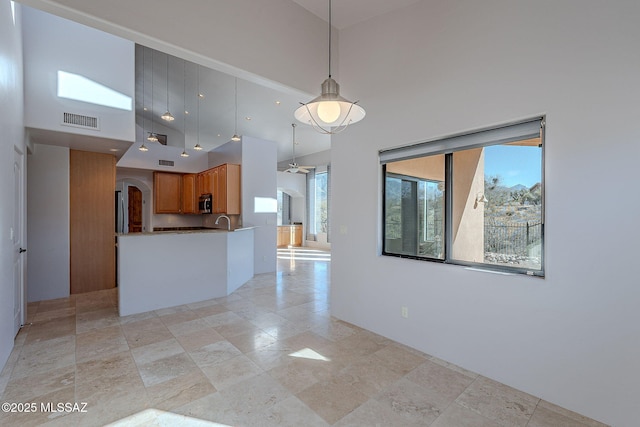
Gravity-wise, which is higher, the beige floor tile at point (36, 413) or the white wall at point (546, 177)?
the white wall at point (546, 177)

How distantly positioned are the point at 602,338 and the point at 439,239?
132cm

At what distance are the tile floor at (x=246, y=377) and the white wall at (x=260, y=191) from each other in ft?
9.08

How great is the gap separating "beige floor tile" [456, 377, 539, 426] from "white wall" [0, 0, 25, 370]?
3.94 metres

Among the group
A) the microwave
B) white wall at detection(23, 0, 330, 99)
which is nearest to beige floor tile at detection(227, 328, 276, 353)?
white wall at detection(23, 0, 330, 99)

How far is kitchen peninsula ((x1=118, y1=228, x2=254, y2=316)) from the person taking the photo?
3.90 metres

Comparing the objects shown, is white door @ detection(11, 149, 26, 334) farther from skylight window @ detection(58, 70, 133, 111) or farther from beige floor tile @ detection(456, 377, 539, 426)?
beige floor tile @ detection(456, 377, 539, 426)

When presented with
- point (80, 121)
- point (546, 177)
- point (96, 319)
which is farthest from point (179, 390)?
point (80, 121)

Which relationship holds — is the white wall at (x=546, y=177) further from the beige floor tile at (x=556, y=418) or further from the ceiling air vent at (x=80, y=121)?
the ceiling air vent at (x=80, y=121)

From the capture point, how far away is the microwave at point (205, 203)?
6891 millimetres

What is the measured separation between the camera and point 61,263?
4.75 metres

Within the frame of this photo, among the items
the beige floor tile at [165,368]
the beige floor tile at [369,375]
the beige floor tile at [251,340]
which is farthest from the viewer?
the beige floor tile at [251,340]

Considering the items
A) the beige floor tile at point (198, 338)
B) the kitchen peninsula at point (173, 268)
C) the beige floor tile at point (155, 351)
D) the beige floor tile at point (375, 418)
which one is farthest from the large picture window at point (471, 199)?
the kitchen peninsula at point (173, 268)

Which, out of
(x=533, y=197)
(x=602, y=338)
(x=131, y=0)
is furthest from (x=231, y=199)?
(x=602, y=338)

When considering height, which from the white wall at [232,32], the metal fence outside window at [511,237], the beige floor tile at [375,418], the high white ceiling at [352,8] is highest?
the high white ceiling at [352,8]
